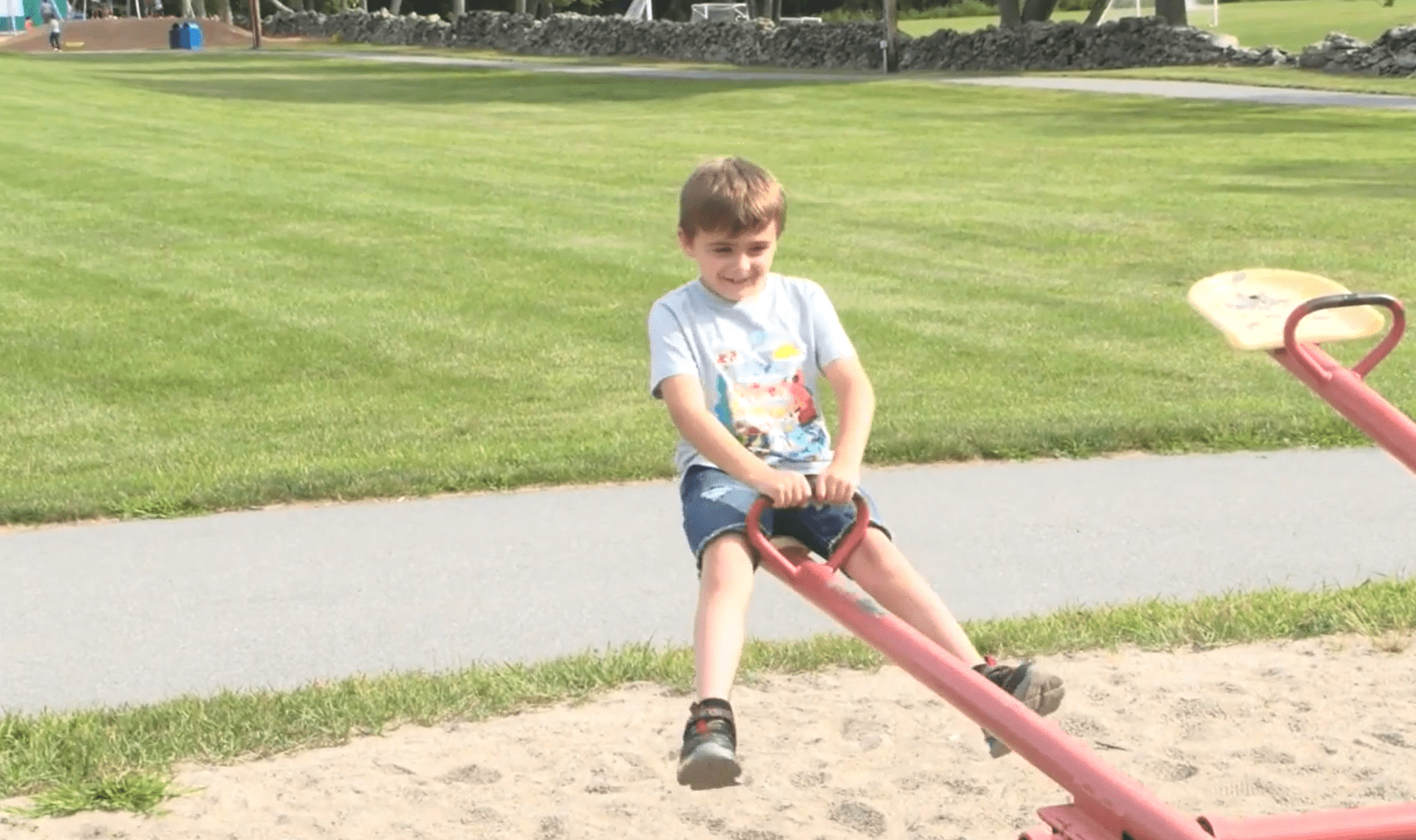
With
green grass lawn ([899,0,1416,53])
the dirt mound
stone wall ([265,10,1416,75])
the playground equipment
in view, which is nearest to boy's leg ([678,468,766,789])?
the playground equipment

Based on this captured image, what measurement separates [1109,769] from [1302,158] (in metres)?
16.2

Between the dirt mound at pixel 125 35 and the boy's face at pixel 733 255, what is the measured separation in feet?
186

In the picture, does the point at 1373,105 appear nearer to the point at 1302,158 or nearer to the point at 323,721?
the point at 1302,158

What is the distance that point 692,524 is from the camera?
164 inches

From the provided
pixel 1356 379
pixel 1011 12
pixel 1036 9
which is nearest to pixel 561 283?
pixel 1356 379

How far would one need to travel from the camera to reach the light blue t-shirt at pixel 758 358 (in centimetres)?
420

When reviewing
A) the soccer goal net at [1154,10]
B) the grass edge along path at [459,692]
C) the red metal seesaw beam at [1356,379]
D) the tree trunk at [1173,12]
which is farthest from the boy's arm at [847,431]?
the soccer goal net at [1154,10]

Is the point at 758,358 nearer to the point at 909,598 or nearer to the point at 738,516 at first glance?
the point at 738,516

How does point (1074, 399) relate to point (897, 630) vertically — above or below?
below

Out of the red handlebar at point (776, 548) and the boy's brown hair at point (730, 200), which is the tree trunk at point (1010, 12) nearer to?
the boy's brown hair at point (730, 200)

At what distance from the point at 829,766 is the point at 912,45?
3437 cm

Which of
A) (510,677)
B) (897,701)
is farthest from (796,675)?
(510,677)

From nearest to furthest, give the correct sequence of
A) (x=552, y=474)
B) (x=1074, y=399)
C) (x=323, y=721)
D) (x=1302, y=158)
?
(x=323, y=721)
(x=552, y=474)
(x=1074, y=399)
(x=1302, y=158)

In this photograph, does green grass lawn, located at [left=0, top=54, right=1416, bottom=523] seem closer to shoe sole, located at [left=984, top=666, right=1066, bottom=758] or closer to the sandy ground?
the sandy ground
